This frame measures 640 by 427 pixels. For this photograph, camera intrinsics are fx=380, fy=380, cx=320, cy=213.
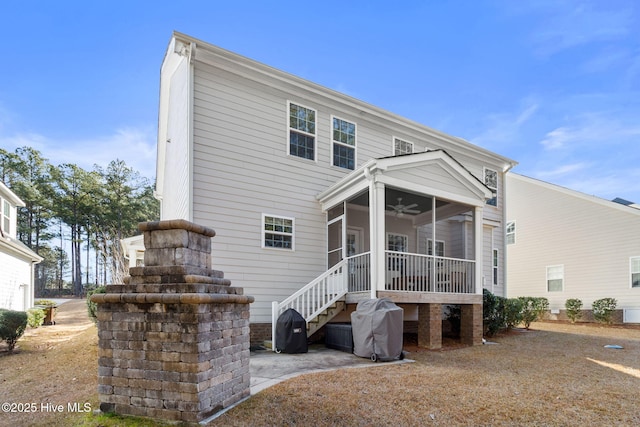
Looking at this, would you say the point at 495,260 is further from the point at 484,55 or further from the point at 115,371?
the point at 115,371

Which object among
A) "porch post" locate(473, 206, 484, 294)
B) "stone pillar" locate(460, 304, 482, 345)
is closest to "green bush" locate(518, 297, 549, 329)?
"stone pillar" locate(460, 304, 482, 345)

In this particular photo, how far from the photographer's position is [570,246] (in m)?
18.6

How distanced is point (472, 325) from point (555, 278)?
38.1 ft

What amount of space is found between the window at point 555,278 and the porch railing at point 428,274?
1124cm

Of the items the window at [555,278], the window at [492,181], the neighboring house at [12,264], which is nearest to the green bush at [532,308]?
the window at [555,278]

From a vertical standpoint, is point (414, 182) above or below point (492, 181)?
below

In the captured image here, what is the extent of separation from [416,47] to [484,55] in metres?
3.06

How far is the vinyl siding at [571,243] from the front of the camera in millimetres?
16781

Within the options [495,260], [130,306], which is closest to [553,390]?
[130,306]

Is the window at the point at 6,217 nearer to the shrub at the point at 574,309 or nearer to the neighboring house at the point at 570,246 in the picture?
the neighboring house at the point at 570,246

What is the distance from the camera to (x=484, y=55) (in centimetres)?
1577

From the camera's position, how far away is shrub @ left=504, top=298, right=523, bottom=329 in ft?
41.9

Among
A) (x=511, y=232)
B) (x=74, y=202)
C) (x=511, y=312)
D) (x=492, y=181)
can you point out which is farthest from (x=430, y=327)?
(x=74, y=202)

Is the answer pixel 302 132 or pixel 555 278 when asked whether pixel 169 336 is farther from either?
pixel 555 278
